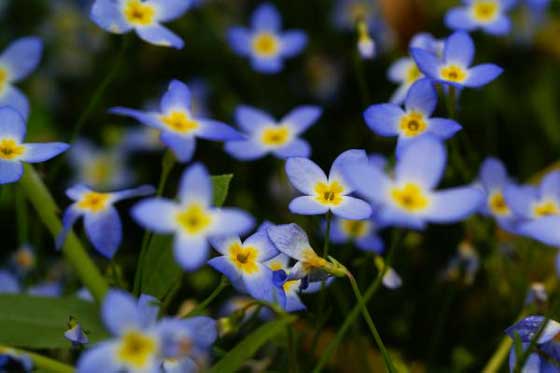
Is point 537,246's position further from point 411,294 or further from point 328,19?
point 328,19

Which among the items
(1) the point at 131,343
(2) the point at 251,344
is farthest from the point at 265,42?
(1) the point at 131,343

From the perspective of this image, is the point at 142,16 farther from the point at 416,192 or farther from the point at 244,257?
the point at 416,192

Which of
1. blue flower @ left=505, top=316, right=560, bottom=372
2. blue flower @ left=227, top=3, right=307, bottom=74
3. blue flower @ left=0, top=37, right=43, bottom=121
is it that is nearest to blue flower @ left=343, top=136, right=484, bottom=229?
blue flower @ left=505, top=316, right=560, bottom=372

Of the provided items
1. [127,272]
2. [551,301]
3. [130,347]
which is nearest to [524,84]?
[551,301]

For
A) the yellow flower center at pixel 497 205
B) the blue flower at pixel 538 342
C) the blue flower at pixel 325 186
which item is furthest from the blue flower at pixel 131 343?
the yellow flower center at pixel 497 205

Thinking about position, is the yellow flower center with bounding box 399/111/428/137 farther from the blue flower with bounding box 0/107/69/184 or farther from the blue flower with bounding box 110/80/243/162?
the blue flower with bounding box 0/107/69/184
